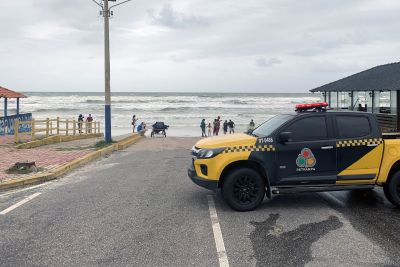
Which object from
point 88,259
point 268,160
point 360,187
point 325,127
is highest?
point 325,127

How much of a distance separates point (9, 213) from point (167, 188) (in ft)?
10.3

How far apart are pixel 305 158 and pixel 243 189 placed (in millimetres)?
1153

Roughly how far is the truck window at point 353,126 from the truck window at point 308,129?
28 centimetres

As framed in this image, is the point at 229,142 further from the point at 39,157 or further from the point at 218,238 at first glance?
the point at 39,157

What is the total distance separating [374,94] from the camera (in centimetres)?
2125

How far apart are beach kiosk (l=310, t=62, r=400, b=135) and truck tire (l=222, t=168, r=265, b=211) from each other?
1242 cm

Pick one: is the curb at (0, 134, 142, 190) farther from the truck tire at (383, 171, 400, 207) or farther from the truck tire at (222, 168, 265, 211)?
the truck tire at (383, 171, 400, 207)

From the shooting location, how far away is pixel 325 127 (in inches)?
278

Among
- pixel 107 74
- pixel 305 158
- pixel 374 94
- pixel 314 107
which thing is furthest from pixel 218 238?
pixel 374 94

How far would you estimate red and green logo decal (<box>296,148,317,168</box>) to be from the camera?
22.5ft

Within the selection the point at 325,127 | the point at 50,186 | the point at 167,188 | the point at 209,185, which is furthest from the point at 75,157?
the point at 325,127

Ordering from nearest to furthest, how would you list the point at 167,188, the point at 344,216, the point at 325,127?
the point at 344,216 < the point at 325,127 < the point at 167,188

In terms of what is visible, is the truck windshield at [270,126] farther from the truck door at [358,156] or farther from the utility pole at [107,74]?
the utility pole at [107,74]

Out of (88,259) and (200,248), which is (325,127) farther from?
(88,259)
